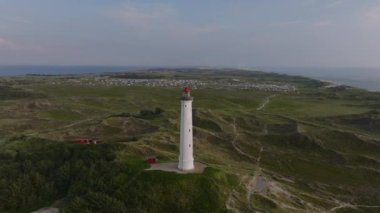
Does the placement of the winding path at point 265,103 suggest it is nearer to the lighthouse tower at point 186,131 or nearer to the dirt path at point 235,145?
the dirt path at point 235,145

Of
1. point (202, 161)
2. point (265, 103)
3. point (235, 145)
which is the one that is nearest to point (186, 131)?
point (202, 161)

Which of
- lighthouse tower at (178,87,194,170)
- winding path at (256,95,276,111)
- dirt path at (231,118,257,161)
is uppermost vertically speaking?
lighthouse tower at (178,87,194,170)

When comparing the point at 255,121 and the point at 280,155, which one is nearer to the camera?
the point at 280,155

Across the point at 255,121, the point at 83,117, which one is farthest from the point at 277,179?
the point at 83,117

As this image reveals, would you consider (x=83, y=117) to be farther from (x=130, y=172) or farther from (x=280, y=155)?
(x=130, y=172)

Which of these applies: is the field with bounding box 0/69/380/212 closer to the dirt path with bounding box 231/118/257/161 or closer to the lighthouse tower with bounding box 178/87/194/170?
the dirt path with bounding box 231/118/257/161

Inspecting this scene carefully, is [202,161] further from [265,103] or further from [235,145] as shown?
[265,103]

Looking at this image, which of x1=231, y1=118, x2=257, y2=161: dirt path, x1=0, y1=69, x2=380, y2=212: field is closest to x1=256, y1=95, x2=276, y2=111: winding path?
x1=0, y1=69, x2=380, y2=212: field
